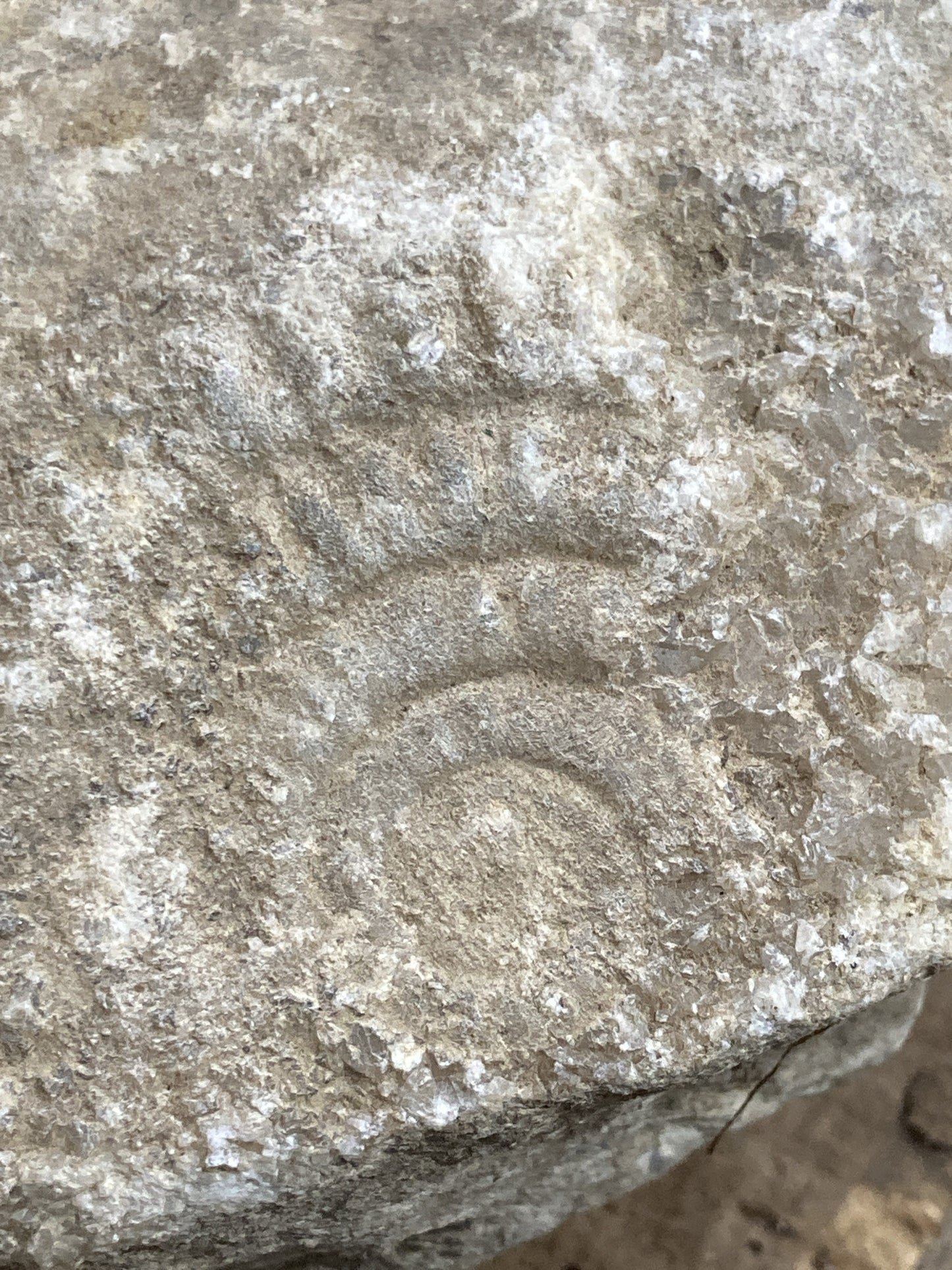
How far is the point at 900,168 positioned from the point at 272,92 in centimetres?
48

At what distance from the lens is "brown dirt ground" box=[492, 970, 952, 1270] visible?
1.25m

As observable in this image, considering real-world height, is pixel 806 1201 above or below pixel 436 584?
below

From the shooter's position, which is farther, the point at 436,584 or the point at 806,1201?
the point at 806,1201

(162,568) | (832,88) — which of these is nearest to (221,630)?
(162,568)

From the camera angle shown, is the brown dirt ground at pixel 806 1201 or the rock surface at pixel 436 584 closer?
the rock surface at pixel 436 584

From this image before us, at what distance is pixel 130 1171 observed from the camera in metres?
0.80

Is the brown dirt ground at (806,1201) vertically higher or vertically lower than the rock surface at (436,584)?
lower

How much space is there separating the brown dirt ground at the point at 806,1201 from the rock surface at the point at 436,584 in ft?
1.46

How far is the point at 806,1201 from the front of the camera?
4.21 ft

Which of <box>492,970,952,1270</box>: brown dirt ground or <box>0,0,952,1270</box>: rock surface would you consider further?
<box>492,970,952,1270</box>: brown dirt ground

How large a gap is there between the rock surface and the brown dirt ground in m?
0.45

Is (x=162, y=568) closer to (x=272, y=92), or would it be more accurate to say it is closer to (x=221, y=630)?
(x=221, y=630)

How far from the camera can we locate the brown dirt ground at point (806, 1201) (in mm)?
1251

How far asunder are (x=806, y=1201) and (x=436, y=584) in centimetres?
85
